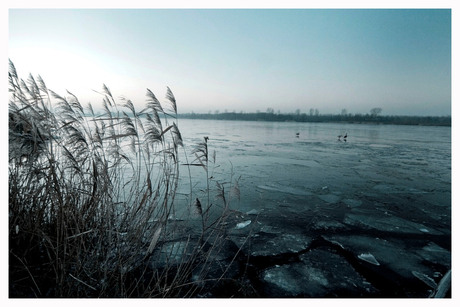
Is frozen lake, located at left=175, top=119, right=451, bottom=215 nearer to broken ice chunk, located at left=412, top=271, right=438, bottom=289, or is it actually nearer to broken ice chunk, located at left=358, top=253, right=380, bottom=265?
broken ice chunk, located at left=358, top=253, right=380, bottom=265

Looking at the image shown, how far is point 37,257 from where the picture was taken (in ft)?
7.38

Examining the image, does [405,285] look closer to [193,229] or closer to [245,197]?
[193,229]

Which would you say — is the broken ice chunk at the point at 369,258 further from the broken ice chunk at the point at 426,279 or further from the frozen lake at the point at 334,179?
the frozen lake at the point at 334,179

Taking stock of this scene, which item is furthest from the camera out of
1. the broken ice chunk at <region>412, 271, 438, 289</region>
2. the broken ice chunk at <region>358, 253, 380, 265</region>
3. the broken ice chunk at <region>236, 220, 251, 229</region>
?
the broken ice chunk at <region>236, 220, 251, 229</region>

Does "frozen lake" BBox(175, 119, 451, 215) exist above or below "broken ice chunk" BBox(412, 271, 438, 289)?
above

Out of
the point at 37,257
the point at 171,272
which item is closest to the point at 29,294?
the point at 37,257

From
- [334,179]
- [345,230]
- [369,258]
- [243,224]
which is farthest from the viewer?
[334,179]

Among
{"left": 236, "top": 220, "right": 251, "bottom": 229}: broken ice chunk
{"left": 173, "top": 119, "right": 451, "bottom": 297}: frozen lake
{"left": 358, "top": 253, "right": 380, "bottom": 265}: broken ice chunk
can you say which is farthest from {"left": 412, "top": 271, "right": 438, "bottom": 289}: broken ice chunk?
{"left": 236, "top": 220, "right": 251, "bottom": 229}: broken ice chunk

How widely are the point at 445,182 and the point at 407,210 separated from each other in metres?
3.28

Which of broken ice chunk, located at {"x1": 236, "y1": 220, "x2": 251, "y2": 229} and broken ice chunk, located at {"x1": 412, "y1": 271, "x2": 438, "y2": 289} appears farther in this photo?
broken ice chunk, located at {"x1": 236, "y1": 220, "x2": 251, "y2": 229}

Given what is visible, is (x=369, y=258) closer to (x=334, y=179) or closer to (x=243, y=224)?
(x=243, y=224)

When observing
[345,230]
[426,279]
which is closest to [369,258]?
[426,279]

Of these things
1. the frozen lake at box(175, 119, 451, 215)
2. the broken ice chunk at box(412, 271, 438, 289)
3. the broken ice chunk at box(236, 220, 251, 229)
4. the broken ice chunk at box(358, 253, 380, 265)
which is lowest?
the broken ice chunk at box(358, 253, 380, 265)

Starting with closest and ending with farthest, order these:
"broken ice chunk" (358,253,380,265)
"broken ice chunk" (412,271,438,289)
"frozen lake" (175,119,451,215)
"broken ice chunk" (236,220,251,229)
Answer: "broken ice chunk" (412,271,438,289), "broken ice chunk" (358,253,380,265), "broken ice chunk" (236,220,251,229), "frozen lake" (175,119,451,215)
